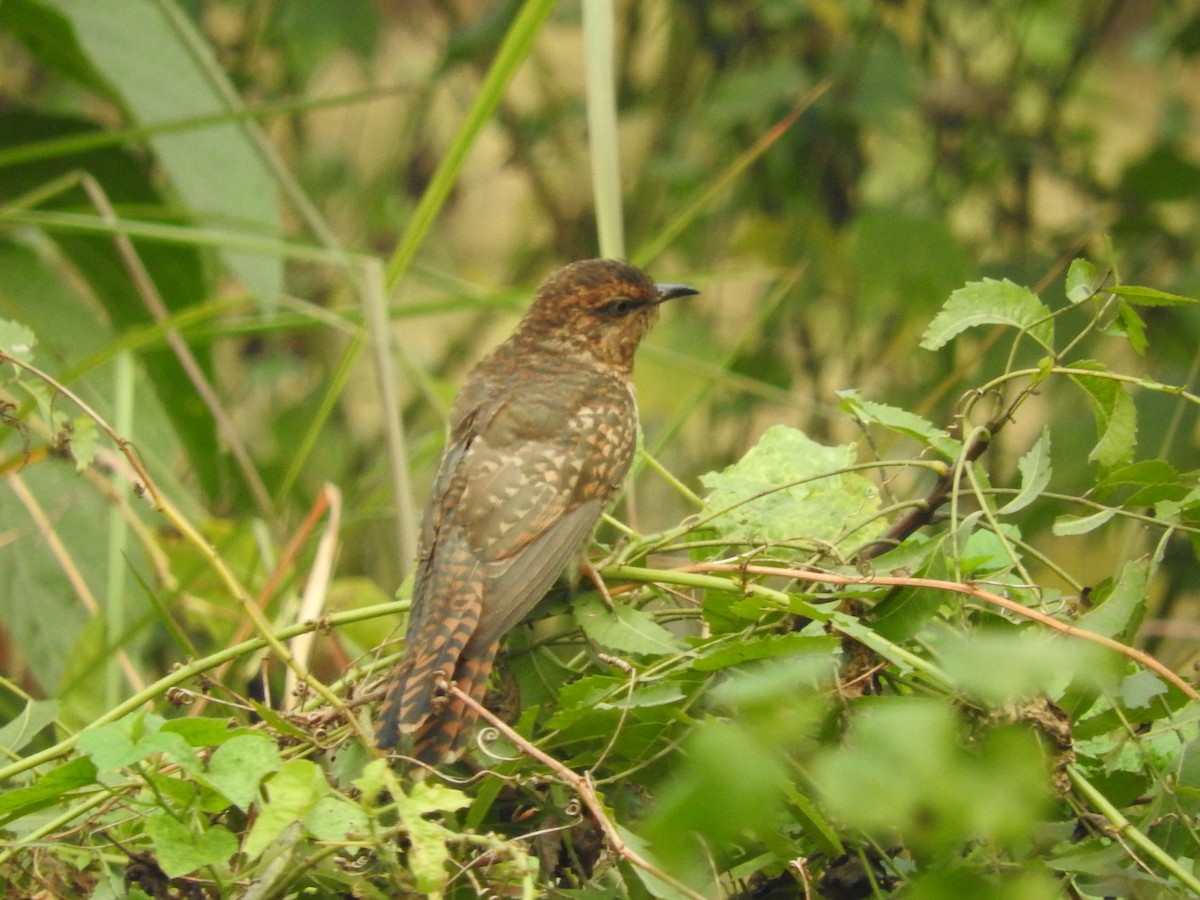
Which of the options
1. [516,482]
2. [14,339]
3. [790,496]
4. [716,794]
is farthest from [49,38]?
[716,794]

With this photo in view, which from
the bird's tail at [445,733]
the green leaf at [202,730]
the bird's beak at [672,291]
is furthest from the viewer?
the bird's beak at [672,291]

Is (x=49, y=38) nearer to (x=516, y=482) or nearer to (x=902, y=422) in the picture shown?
(x=516, y=482)

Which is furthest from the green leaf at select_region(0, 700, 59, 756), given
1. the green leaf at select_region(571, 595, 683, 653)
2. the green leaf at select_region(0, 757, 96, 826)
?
the green leaf at select_region(571, 595, 683, 653)

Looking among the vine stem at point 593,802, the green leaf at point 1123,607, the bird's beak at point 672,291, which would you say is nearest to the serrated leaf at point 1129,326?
the green leaf at point 1123,607

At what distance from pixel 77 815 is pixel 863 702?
2.94 ft

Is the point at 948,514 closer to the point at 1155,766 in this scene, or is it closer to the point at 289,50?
the point at 1155,766

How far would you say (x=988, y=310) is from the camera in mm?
1708

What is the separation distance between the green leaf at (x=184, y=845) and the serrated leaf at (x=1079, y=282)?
1074 millimetres

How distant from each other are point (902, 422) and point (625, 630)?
41 cm

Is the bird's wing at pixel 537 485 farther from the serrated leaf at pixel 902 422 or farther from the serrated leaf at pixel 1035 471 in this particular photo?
the serrated leaf at pixel 1035 471

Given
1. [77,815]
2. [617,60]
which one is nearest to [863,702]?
[77,815]

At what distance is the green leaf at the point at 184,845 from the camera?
59.2 inches

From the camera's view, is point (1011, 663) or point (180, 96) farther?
point (180, 96)

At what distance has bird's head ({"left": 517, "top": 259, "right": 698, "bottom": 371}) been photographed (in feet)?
11.2
